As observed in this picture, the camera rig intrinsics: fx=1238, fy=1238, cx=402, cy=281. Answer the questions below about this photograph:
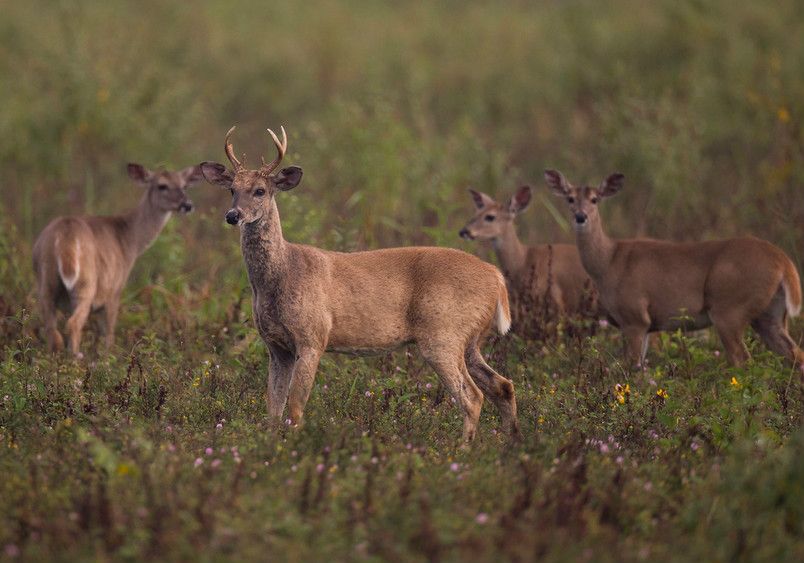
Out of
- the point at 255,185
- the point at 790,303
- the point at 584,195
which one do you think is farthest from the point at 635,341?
the point at 255,185

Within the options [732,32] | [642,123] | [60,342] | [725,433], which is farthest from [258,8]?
[725,433]

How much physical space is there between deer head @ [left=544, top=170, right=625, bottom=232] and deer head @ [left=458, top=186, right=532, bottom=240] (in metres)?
0.44

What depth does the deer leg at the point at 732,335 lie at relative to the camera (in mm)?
8422

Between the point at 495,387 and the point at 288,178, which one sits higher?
the point at 288,178

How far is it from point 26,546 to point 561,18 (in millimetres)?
16864

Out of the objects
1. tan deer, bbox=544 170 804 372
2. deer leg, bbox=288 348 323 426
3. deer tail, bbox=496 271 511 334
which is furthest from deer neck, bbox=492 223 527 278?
deer leg, bbox=288 348 323 426

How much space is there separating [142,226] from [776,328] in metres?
5.03

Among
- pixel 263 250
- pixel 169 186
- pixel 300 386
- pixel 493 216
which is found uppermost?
pixel 263 250

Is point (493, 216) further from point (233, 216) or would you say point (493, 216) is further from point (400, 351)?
point (233, 216)

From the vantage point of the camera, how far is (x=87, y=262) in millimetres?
9055

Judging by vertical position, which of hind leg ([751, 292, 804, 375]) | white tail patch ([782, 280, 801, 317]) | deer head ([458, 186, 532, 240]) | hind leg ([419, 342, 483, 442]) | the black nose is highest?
the black nose

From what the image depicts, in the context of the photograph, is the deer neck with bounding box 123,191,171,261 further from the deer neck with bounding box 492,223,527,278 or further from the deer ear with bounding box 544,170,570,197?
the deer ear with bounding box 544,170,570,197

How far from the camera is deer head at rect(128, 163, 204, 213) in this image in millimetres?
10328

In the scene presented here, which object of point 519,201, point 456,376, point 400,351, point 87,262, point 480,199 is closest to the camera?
point 456,376
